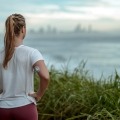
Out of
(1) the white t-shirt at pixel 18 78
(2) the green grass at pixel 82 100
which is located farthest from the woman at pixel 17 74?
(2) the green grass at pixel 82 100

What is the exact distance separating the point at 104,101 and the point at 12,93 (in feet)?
7.48

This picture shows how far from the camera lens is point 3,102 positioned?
4.05m

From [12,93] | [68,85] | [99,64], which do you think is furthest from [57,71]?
[12,93]

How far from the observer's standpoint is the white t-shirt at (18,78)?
13.1ft

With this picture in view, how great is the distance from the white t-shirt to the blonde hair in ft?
0.14

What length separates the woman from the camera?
3984 millimetres

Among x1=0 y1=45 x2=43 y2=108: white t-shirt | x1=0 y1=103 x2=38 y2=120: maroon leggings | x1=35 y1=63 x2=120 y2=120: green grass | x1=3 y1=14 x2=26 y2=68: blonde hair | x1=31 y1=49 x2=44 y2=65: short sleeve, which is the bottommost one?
x1=35 y1=63 x2=120 y2=120: green grass

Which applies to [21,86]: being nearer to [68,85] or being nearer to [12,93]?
[12,93]

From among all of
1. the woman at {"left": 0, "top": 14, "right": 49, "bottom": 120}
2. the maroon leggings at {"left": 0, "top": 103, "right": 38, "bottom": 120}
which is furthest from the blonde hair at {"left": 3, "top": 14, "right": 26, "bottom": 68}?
the maroon leggings at {"left": 0, "top": 103, "right": 38, "bottom": 120}

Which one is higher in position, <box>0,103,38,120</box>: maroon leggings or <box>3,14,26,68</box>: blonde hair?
<box>3,14,26,68</box>: blonde hair

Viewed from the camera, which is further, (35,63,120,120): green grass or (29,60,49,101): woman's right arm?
(35,63,120,120): green grass

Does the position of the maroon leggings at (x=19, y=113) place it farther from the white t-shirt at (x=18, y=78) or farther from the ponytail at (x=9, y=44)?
the ponytail at (x=9, y=44)

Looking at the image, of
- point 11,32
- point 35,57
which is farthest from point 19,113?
point 11,32

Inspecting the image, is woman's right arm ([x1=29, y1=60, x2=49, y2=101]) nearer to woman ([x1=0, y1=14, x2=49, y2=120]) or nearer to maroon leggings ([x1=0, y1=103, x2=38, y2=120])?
woman ([x1=0, y1=14, x2=49, y2=120])
